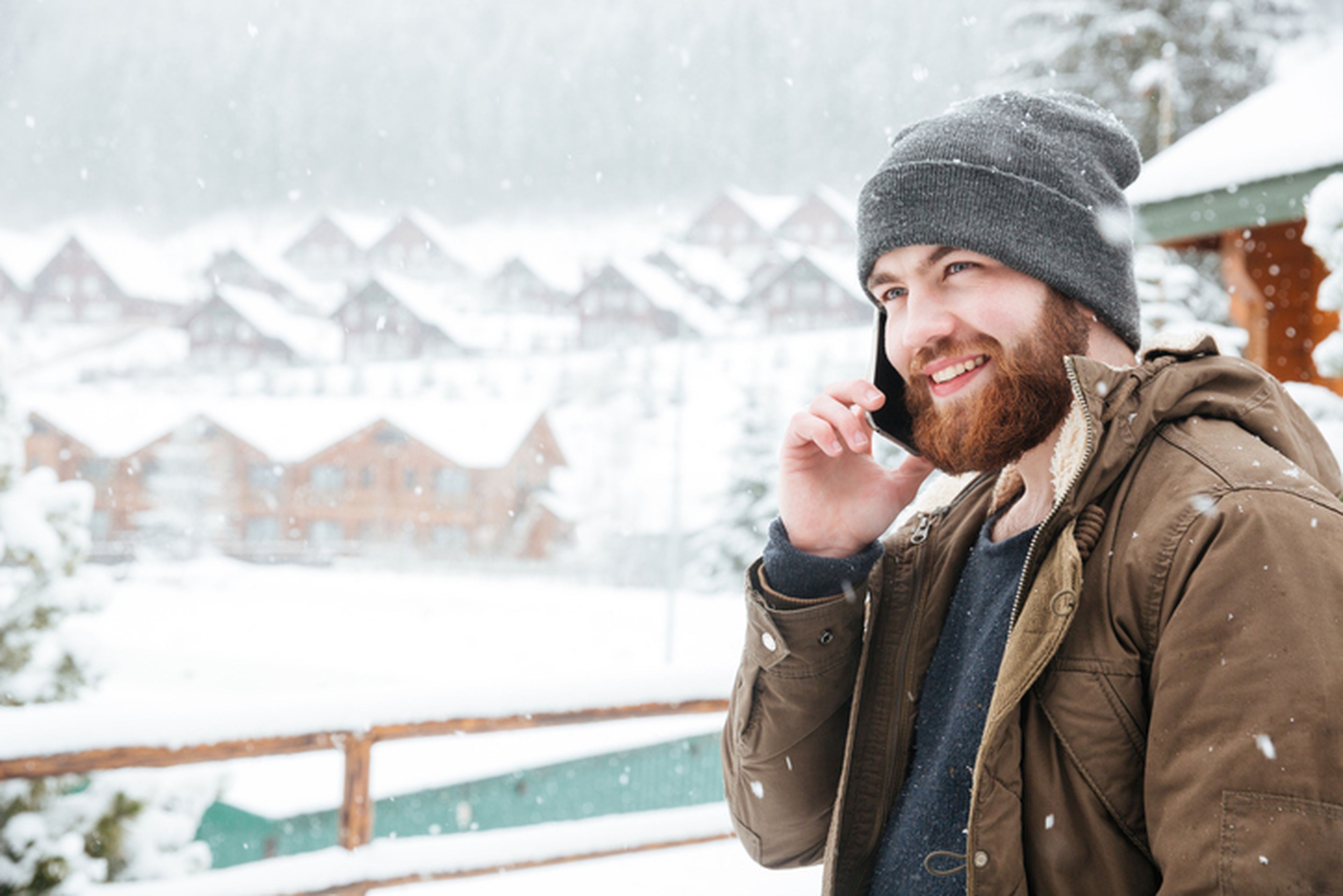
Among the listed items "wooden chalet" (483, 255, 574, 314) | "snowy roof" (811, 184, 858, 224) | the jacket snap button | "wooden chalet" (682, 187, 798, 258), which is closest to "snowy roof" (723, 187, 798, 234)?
"wooden chalet" (682, 187, 798, 258)

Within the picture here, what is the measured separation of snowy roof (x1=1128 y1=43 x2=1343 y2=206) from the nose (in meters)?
3.68

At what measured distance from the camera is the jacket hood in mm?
1041

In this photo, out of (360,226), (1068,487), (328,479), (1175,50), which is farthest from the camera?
(360,226)

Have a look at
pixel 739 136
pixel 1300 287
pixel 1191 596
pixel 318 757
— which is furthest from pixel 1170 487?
pixel 739 136

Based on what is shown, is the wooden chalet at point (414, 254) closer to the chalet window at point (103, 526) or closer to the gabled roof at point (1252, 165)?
the chalet window at point (103, 526)

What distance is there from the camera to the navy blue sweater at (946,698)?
121cm

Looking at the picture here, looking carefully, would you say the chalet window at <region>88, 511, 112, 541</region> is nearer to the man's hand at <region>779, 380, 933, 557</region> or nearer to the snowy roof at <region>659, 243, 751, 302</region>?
the snowy roof at <region>659, 243, 751, 302</region>

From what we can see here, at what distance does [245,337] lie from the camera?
5041 centimetres

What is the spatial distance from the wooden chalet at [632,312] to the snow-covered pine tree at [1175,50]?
33838 millimetres

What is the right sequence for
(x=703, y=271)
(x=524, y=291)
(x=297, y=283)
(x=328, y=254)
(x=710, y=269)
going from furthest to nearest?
(x=328, y=254), (x=524, y=291), (x=703, y=271), (x=710, y=269), (x=297, y=283)

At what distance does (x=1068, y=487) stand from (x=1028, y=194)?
47 centimetres

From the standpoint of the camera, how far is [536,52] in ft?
263

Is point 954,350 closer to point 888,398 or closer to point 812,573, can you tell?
point 888,398

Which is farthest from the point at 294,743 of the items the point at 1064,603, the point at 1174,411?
the point at 1174,411
